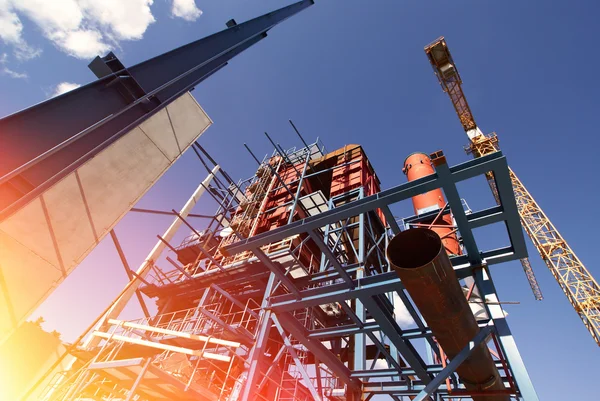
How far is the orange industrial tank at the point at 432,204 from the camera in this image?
800cm

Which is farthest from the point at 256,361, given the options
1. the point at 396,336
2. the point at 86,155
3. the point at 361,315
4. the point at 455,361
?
the point at 86,155

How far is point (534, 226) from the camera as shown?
34.2 m

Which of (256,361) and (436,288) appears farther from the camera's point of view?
(256,361)

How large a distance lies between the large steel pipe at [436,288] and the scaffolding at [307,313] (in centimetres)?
34

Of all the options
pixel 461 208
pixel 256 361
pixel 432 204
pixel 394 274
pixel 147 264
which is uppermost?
pixel 147 264

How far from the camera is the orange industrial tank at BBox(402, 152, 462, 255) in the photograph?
8.00m

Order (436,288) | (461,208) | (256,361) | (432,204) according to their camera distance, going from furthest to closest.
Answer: (432,204)
(256,361)
(461,208)
(436,288)

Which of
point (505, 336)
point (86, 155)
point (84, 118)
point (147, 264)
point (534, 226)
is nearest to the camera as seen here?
point (86, 155)

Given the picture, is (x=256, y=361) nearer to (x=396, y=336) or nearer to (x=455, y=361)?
(x=396, y=336)

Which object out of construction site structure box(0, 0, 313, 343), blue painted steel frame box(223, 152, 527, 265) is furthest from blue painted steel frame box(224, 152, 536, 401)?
construction site structure box(0, 0, 313, 343)

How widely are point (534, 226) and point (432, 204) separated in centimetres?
3386

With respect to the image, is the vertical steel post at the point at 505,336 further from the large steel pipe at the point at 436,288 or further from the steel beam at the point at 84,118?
the steel beam at the point at 84,118

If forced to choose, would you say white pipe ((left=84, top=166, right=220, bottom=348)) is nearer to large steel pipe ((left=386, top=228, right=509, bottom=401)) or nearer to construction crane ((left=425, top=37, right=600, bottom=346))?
large steel pipe ((left=386, top=228, right=509, bottom=401))

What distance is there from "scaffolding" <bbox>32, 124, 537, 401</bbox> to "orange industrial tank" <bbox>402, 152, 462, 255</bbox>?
2.14ft
